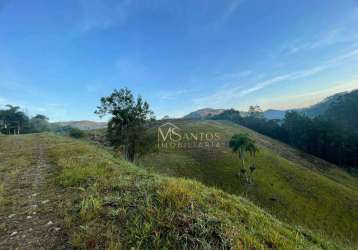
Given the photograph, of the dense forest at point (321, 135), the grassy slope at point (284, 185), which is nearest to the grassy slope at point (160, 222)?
the grassy slope at point (284, 185)

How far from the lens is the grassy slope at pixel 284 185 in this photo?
112 ft

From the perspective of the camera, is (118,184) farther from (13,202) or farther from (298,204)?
(298,204)

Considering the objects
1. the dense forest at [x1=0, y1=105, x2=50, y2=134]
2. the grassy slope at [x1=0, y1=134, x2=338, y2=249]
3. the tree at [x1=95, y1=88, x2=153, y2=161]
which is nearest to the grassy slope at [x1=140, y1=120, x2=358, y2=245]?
the tree at [x1=95, y1=88, x2=153, y2=161]

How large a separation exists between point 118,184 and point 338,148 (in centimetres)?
8761

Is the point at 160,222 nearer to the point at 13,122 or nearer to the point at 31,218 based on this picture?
the point at 31,218

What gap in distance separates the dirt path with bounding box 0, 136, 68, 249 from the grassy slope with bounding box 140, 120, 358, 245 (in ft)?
85.8

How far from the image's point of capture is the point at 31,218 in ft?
15.3

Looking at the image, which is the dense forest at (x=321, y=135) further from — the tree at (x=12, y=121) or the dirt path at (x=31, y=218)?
the tree at (x=12, y=121)

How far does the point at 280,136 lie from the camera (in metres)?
88.7

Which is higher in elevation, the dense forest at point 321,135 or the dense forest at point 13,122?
the dense forest at point 13,122

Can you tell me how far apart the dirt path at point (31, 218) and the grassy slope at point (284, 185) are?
2614 centimetres

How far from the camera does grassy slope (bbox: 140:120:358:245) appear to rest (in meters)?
34.2

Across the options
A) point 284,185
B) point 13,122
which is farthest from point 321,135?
point 13,122

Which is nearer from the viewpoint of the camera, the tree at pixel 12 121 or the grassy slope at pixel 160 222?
the grassy slope at pixel 160 222
